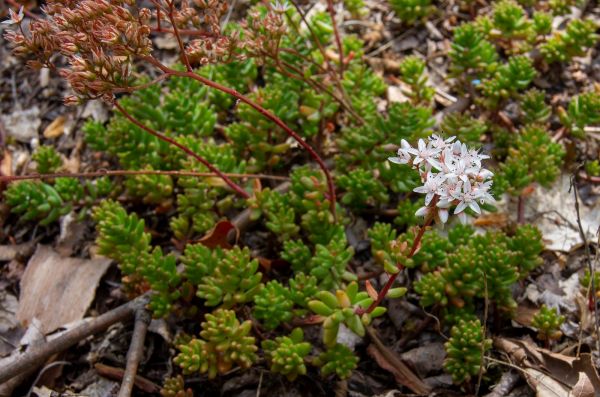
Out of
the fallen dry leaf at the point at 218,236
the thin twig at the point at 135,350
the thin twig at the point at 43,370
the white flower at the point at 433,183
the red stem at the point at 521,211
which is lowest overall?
the thin twig at the point at 43,370

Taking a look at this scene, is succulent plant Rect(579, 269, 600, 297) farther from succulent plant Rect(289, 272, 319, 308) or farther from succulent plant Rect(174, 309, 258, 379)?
succulent plant Rect(174, 309, 258, 379)

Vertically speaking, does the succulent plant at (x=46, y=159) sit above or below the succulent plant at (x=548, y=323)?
above

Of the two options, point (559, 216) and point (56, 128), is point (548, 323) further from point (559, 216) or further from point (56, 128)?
point (56, 128)

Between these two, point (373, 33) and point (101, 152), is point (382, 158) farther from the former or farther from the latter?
point (101, 152)

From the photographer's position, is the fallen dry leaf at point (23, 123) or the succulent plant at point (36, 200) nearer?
the succulent plant at point (36, 200)

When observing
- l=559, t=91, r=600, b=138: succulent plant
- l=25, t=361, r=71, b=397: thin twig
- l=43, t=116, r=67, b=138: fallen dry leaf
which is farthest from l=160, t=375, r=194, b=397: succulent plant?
l=559, t=91, r=600, b=138: succulent plant

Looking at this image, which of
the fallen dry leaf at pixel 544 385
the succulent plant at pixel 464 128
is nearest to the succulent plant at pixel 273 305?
the fallen dry leaf at pixel 544 385

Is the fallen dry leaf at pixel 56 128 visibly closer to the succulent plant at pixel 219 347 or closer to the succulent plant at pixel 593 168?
the succulent plant at pixel 219 347

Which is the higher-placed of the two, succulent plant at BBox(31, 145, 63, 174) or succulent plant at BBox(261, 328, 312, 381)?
succulent plant at BBox(31, 145, 63, 174)
